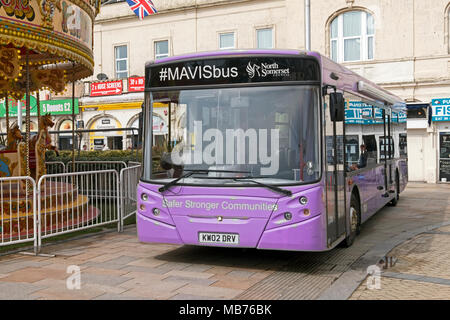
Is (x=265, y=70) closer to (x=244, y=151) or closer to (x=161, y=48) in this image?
(x=244, y=151)

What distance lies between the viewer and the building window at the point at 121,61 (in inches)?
1162

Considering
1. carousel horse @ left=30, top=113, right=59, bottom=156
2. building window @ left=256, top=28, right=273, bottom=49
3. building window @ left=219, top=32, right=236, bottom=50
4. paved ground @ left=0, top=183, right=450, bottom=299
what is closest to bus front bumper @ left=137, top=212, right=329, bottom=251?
paved ground @ left=0, top=183, right=450, bottom=299

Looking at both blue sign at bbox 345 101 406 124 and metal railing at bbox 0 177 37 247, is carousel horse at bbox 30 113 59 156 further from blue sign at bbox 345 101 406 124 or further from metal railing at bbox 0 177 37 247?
blue sign at bbox 345 101 406 124

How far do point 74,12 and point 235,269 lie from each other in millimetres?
6233

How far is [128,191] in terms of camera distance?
1059 cm

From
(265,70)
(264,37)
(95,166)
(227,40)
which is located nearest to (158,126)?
(265,70)

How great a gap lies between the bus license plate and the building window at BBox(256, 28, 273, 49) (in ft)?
65.8

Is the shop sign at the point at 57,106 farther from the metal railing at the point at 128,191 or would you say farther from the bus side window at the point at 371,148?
the bus side window at the point at 371,148

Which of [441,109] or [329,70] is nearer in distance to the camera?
[329,70]

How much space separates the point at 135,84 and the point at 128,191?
60.7 ft

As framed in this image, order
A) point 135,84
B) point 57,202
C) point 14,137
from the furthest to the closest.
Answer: point 135,84 → point 14,137 → point 57,202

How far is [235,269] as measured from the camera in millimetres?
6891

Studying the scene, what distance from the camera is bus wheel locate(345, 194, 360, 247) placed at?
328 inches

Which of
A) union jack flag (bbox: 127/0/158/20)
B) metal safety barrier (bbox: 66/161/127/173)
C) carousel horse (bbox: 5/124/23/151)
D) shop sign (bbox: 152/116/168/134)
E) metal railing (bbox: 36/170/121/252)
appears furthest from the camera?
union jack flag (bbox: 127/0/158/20)
